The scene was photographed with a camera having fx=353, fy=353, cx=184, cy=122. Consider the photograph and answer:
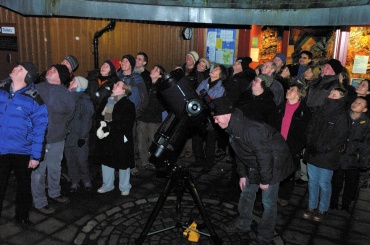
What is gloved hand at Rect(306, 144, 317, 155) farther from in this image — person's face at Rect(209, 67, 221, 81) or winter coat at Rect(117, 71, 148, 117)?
winter coat at Rect(117, 71, 148, 117)

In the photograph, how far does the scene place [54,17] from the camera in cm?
795

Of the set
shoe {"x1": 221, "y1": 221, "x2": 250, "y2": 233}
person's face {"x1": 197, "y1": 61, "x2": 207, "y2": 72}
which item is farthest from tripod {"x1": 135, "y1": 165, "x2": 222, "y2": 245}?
person's face {"x1": 197, "y1": 61, "x2": 207, "y2": 72}

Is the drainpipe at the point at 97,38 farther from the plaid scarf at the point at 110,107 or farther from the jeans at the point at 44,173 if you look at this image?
the jeans at the point at 44,173

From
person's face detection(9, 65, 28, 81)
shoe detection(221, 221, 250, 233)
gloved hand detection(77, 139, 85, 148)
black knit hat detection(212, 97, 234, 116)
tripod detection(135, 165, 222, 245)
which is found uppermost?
person's face detection(9, 65, 28, 81)

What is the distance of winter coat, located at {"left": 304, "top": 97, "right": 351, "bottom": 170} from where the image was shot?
5.16 m

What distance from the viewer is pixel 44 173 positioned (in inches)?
213

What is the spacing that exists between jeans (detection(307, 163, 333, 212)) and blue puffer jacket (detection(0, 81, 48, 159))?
4.02 metres

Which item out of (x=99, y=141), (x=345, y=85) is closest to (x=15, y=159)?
(x=99, y=141)

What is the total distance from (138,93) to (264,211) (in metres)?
3.41

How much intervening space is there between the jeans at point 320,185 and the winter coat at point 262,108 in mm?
957

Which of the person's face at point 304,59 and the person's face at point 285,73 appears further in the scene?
the person's face at point 304,59

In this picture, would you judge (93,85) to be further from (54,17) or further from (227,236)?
(227,236)

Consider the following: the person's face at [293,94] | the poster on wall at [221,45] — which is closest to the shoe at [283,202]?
the person's face at [293,94]

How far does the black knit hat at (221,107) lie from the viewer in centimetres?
408
